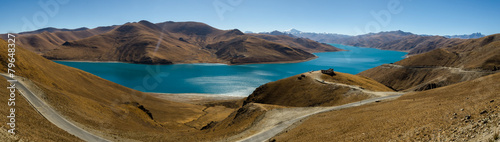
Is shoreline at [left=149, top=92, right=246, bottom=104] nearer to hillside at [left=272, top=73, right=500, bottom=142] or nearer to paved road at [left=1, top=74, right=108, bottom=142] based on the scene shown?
paved road at [left=1, top=74, right=108, bottom=142]

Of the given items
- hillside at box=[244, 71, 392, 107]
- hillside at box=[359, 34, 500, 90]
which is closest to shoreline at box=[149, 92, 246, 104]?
hillside at box=[244, 71, 392, 107]

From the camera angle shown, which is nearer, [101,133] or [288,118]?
[101,133]

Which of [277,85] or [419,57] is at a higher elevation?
[419,57]

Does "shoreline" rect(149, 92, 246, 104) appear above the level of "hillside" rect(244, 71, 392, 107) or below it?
below

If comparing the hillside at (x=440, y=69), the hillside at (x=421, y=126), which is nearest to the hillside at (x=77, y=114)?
the hillside at (x=421, y=126)

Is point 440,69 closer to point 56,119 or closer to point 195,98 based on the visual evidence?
point 195,98

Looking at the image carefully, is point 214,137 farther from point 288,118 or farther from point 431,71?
point 431,71

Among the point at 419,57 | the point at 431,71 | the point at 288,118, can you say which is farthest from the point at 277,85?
the point at 419,57
